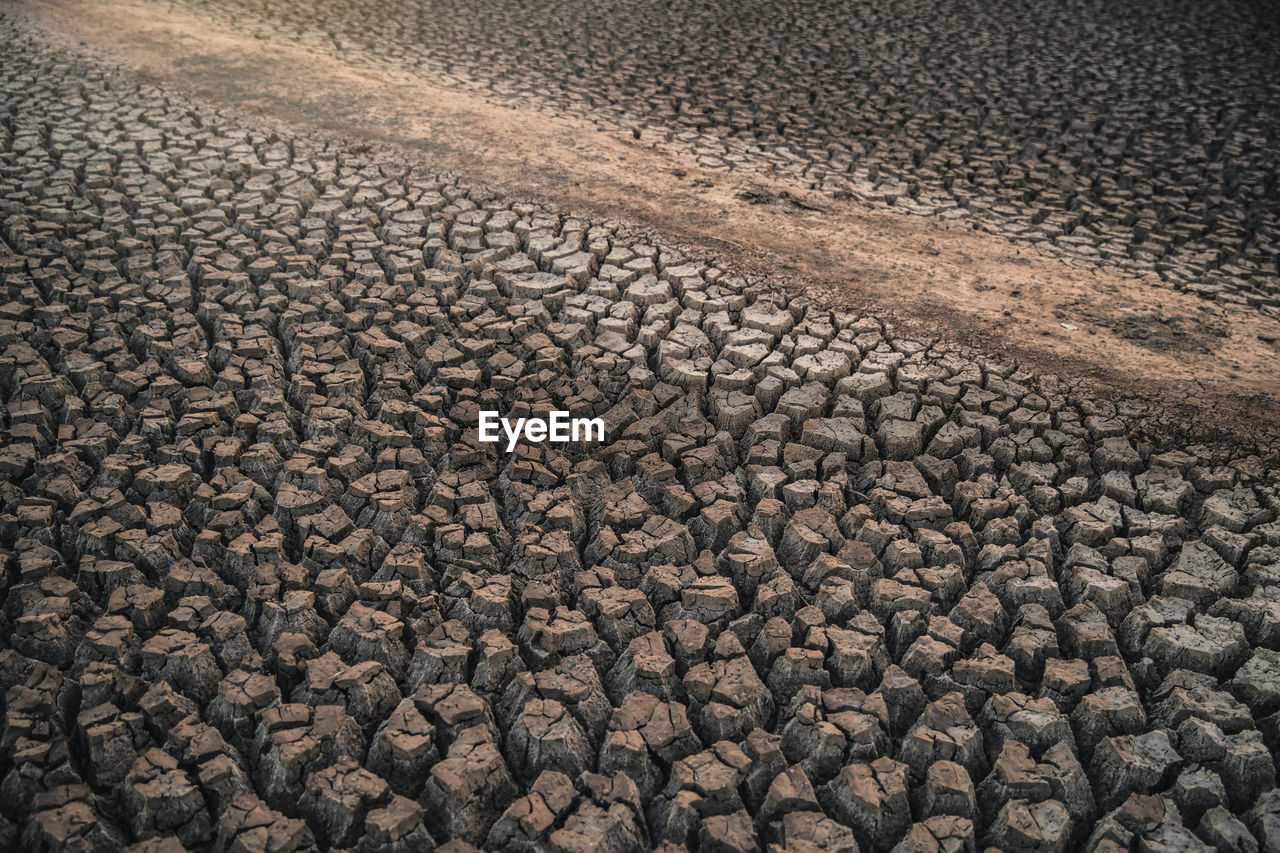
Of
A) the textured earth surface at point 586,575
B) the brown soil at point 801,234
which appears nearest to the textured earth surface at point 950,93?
the brown soil at point 801,234

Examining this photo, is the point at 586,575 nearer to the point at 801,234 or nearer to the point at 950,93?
the point at 801,234

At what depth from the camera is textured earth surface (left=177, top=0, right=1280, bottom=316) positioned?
187 inches

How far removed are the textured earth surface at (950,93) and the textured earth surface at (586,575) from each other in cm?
164

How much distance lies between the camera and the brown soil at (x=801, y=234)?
11.6 feet

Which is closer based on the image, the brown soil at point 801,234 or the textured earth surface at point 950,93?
the brown soil at point 801,234

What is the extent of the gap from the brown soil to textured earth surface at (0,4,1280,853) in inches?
10.0

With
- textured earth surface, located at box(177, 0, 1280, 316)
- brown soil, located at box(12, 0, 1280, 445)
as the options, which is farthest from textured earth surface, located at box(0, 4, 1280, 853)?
textured earth surface, located at box(177, 0, 1280, 316)

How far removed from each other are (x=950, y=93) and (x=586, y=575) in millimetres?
5085

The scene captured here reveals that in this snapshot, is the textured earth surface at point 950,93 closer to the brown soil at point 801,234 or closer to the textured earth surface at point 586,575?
the brown soil at point 801,234

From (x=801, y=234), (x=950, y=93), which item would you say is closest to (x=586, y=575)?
(x=801, y=234)

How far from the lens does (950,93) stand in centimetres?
627

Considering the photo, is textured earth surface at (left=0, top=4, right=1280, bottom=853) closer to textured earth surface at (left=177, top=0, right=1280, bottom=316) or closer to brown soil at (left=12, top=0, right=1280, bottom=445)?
brown soil at (left=12, top=0, right=1280, bottom=445)

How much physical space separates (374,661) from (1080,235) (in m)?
3.87

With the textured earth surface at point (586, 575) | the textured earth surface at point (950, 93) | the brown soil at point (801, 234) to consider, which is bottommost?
the textured earth surface at point (586, 575)
